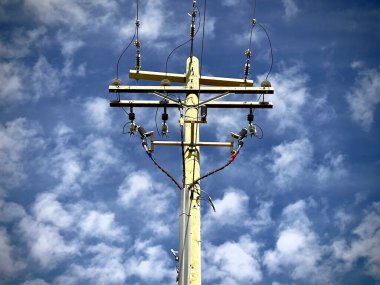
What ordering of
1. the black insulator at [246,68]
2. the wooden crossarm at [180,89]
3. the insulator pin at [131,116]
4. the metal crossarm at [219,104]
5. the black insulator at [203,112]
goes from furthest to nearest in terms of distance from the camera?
the black insulator at [246,68] → the insulator pin at [131,116] → the metal crossarm at [219,104] → the wooden crossarm at [180,89] → the black insulator at [203,112]

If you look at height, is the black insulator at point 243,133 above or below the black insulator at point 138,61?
below

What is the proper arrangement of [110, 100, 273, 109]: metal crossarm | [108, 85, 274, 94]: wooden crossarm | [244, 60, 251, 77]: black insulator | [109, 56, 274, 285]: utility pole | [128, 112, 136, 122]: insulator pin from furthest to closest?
[244, 60, 251, 77]: black insulator < [128, 112, 136, 122]: insulator pin < [110, 100, 273, 109]: metal crossarm < [108, 85, 274, 94]: wooden crossarm < [109, 56, 274, 285]: utility pole

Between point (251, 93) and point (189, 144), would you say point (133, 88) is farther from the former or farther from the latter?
point (251, 93)

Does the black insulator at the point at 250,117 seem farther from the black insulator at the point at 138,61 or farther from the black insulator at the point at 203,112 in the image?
the black insulator at the point at 138,61

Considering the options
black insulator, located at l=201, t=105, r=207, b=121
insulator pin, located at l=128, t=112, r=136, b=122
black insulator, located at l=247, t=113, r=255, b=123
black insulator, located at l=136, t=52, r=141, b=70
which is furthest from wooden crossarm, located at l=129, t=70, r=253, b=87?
black insulator, located at l=201, t=105, r=207, b=121

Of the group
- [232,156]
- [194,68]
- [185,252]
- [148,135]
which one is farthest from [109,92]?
[185,252]

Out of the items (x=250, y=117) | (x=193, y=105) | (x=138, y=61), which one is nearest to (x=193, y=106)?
(x=193, y=105)

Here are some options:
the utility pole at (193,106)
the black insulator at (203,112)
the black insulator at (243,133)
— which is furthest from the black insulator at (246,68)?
the black insulator at (203,112)

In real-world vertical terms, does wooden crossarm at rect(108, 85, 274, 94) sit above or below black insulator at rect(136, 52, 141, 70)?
below

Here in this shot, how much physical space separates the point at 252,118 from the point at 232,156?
1.21 meters

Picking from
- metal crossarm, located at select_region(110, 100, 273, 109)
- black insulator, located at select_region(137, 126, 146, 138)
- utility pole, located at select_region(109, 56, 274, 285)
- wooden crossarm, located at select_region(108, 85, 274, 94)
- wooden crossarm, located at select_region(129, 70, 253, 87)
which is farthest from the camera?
wooden crossarm, located at select_region(129, 70, 253, 87)

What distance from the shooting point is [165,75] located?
30.8 feet

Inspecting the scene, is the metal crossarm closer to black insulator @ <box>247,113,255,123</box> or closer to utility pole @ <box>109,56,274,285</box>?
utility pole @ <box>109,56,274,285</box>

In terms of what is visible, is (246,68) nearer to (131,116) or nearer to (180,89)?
(180,89)
